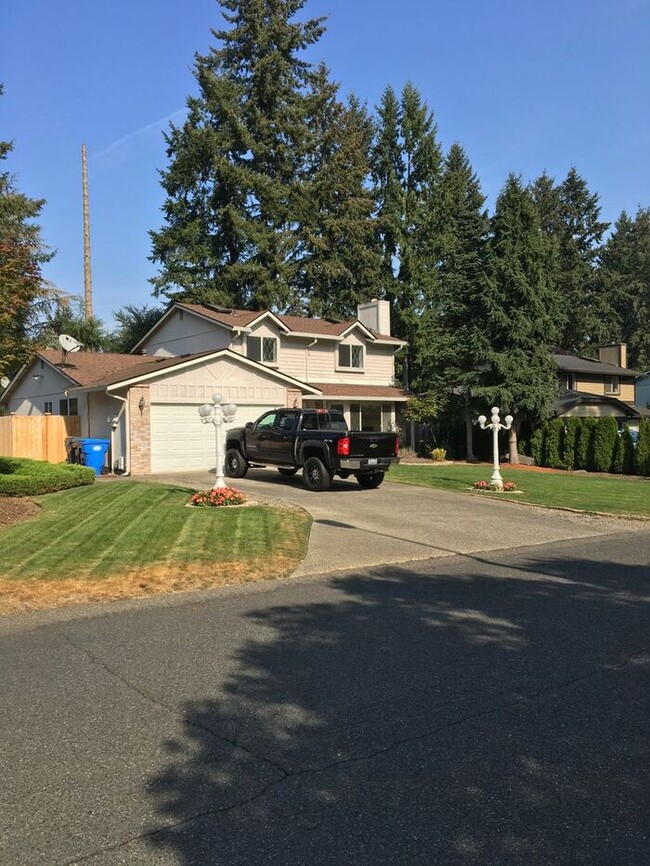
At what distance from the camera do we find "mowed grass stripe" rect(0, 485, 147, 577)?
343 inches

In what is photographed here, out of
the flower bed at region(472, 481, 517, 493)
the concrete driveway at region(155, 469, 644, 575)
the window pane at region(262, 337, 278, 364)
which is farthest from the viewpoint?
the window pane at region(262, 337, 278, 364)

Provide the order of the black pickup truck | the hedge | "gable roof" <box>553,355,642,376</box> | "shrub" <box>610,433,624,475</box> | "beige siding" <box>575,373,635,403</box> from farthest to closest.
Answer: "beige siding" <box>575,373,635,403</box>
"gable roof" <box>553,355,642,376</box>
"shrub" <box>610,433,624,475</box>
the black pickup truck
the hedge

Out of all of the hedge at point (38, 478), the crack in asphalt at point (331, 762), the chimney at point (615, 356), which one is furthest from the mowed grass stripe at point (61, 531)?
the chimney at point (615, 356)

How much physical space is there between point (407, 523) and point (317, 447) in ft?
16.0

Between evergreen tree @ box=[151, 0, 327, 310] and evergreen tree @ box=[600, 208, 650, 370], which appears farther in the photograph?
evergreen tree @ box=[600, 208, 650, 370]

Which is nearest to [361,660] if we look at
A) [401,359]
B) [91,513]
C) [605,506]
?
[91,513]

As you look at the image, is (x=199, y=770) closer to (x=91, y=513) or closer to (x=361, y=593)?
(x=361, y=593)

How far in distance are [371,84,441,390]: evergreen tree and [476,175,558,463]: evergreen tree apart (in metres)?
13.3

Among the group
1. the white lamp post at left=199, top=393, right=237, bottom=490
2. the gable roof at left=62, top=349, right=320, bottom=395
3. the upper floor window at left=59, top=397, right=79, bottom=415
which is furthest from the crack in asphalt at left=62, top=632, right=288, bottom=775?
the upper floor window at left=59, top=397, right=79, bottom=415

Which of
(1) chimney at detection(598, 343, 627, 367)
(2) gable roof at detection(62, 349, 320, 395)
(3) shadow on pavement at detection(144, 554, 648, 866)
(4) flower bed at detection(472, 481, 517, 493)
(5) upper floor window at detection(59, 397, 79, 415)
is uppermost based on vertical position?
(1) chimney at detection(598, 343, 627, 367)

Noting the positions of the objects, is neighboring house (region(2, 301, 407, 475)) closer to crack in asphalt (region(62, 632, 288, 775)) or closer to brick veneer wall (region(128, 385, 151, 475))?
brick veneer wall (region(128, 385, 151, 475))

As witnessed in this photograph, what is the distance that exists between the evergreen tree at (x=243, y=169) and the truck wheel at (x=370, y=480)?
24.0 m

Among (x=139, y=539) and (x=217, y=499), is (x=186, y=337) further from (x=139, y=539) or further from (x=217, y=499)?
Result: (x=139, y=539)

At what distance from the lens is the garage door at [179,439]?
2127 cm
